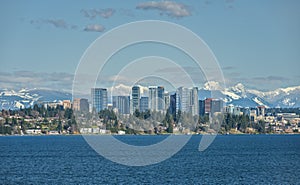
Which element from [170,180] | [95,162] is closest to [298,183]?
[170,180]

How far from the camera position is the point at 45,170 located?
3430 inches

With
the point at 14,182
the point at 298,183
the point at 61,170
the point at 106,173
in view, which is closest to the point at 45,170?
the point at 61,170

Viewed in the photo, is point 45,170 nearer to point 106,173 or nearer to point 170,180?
point 106,173

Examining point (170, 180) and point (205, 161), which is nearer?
point (170, 180)

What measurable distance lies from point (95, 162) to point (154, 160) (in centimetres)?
960

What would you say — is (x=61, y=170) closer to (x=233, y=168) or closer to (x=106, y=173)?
(x=106, y=173)

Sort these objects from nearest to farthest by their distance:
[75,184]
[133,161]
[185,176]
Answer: [75,184] < [185,176] < [133,161]

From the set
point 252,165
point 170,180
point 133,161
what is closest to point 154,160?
point 133,161

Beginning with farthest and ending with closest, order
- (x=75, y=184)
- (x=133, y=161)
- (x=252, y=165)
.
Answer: (x=133, y=161)
(x=252, y=165)
(x=75, y=184)

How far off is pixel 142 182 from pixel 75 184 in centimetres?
672

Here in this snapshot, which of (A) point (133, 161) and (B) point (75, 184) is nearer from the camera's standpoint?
(B) point (75, 184)

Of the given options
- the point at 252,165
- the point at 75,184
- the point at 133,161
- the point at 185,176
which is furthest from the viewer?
the point at 133,161

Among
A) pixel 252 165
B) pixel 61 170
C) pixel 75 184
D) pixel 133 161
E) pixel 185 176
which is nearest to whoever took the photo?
pixel 75 184

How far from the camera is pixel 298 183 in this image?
70.3 meters
